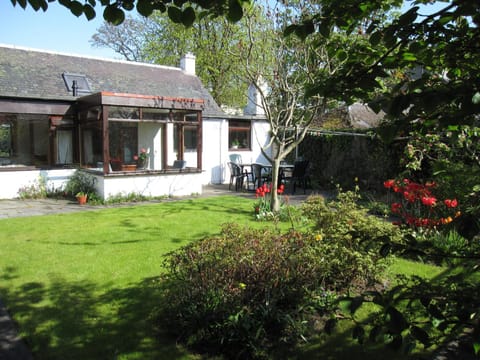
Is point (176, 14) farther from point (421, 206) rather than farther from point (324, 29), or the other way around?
point (421, 206)

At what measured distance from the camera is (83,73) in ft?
48.8

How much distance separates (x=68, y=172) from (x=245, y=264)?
11.4 metres

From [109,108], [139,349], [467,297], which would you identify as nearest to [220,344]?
[139,349]

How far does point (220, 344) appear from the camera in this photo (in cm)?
346

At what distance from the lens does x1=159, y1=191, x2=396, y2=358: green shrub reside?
134 inches

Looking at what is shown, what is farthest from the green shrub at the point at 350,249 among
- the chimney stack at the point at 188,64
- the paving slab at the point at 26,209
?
the chimney stack at the point at 188,64

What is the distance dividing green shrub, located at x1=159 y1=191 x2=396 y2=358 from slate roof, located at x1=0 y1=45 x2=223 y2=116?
36.4 feet

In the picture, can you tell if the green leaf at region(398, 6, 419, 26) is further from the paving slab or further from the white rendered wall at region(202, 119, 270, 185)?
the white rendered wall at region(202, 119, 270, 185)

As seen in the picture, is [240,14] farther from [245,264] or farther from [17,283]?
[17,283]

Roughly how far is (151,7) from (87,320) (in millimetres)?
3336

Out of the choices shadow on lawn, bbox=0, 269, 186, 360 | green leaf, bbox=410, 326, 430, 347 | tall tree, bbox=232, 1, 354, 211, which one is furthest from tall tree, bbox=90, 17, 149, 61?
green leaf, bbox=410, 326, 430, 347

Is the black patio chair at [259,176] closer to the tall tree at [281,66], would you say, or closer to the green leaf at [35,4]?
the tall tree at [281,66]

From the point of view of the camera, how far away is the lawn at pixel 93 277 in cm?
359

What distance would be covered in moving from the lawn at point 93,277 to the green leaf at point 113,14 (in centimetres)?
276
